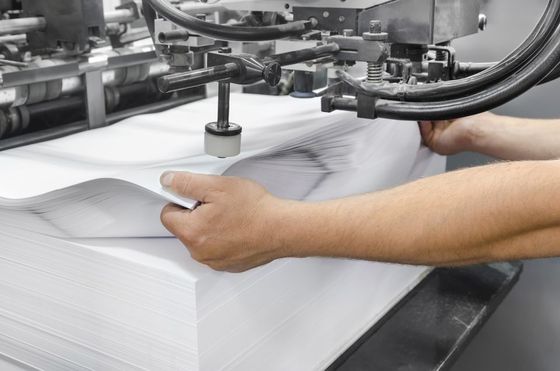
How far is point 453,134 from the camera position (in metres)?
1.26

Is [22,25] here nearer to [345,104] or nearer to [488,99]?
[345,104]

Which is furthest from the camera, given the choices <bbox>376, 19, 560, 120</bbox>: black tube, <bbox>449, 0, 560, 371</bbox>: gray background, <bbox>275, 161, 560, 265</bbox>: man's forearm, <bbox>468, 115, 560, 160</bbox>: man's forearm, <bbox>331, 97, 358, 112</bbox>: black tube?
<bbox>449, 0, 560, 371</bbox>: gray background

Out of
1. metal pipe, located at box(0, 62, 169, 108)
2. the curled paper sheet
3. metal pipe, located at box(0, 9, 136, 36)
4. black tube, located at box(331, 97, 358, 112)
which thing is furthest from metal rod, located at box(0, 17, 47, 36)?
black tube, located at box(331, 97, 358, 112)

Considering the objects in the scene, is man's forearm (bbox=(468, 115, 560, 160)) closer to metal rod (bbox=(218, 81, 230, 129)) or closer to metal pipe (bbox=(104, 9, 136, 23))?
metal rod (bbox=(218, 81, 230, 129))

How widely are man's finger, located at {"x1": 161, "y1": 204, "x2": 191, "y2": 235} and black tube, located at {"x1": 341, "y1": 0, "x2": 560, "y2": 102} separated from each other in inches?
12.0

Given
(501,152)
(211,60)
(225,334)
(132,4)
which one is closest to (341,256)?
(225,334)

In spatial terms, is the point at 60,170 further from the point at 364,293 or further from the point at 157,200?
the point at 364,293

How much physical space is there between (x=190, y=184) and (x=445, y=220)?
0.96 feet

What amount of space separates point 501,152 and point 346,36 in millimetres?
482

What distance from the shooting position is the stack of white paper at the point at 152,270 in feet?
2.50

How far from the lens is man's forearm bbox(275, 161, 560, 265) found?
2.25ft

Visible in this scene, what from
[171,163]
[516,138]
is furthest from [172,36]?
[516,138]

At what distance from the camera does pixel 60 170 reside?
2.99ft

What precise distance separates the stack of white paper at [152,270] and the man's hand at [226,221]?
21 millimetres
